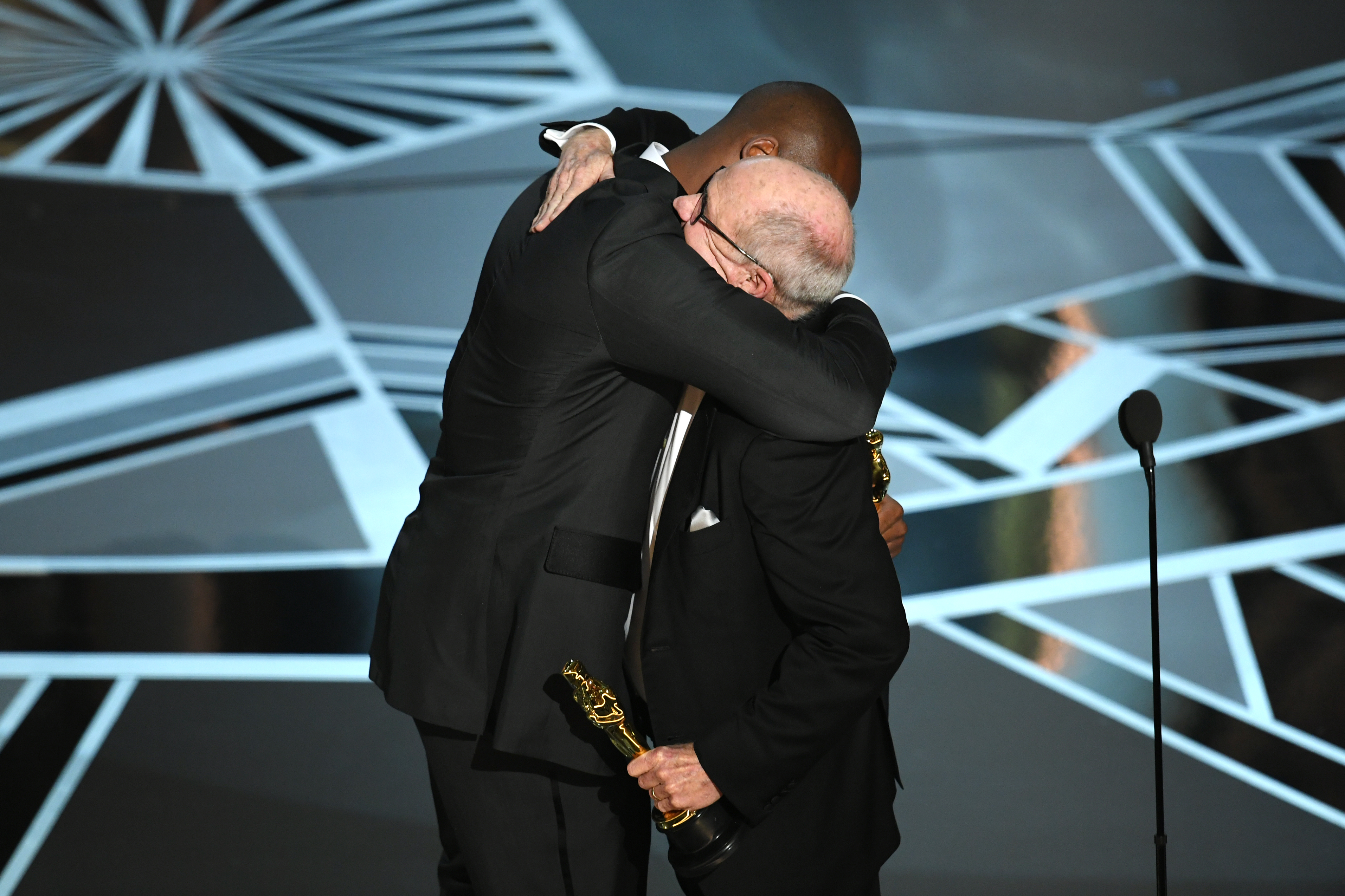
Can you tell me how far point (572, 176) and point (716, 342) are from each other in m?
0.39

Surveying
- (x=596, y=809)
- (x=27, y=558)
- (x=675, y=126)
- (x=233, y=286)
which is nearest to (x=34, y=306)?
(x=233, y=286)

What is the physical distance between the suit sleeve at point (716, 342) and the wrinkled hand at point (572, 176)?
15 cm

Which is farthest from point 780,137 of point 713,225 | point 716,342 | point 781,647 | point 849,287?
point 849,287

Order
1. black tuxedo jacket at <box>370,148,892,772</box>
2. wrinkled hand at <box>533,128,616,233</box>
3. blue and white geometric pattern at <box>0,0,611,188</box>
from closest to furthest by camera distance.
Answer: black tuxedo jacket at <box>370,148,892,772</box>
wrinkled hand at <box>533,128,616,233</box>
blue and white geometric pattern at <box>0,0,611,188</box>

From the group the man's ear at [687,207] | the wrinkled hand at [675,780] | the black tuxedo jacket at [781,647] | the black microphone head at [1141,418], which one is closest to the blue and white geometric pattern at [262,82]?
the black microphone head at [1141,418]

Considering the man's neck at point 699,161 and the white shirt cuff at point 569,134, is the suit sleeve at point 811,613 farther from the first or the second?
the white shirt cuff at point 569,134

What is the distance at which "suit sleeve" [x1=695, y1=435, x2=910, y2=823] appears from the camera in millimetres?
1274

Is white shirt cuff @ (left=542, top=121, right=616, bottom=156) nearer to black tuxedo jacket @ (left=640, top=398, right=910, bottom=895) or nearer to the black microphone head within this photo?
black tuxedo jacket @ (left=640, top=398, right=910, bottom=895)

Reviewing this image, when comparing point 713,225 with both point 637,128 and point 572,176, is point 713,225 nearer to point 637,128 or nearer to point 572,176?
point 572,176

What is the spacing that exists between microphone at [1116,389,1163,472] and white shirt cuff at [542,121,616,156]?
0.89 m

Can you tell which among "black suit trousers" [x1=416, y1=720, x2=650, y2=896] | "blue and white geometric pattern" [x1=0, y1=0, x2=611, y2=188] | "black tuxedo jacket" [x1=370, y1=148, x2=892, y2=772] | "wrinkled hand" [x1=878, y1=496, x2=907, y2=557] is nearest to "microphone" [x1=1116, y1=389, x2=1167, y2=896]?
"wrinkled hand" [x1=878, y1=496, x2=907, y2=557]

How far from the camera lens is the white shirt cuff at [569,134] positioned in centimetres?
178

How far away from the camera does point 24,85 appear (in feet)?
19.9

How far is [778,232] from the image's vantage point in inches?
52.2
